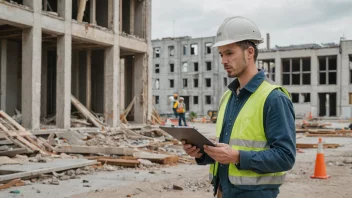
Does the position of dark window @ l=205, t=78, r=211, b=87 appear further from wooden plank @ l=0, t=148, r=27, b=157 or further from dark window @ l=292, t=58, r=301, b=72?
wooden plank @ l=0, t=148, r=27, b=157

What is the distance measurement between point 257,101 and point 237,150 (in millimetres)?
326

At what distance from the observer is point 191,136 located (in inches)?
101

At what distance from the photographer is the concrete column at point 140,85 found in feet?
70.0

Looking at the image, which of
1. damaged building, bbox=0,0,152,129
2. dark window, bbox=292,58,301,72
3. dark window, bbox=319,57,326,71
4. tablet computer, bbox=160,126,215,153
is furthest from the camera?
dark window, bbox=292,58,301,72

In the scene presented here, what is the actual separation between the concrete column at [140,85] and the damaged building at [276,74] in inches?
966

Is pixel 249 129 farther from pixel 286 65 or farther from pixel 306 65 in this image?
pixel 306 65

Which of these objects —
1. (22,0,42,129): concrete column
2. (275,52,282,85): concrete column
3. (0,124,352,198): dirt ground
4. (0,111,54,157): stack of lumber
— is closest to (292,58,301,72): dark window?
(275,52,282,85): concrete column

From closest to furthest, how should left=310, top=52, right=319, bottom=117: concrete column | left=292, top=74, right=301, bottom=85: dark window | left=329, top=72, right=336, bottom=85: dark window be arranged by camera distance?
left=310, top=52, right=319, bottom=117: concrete column, left=329, top=72, right=336, bottom=85: dark window, left=292, top=74, right=301, bottom=85: dark window

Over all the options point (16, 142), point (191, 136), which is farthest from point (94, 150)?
point (191, 136)

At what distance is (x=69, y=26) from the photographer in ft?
52.8

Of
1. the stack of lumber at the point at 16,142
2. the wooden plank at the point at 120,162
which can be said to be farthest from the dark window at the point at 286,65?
the wooden plank at the point at 120,162

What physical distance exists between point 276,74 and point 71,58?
3496cm

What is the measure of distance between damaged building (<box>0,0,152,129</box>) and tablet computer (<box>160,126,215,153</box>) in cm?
1231

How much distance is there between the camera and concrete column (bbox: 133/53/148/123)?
21.3m
